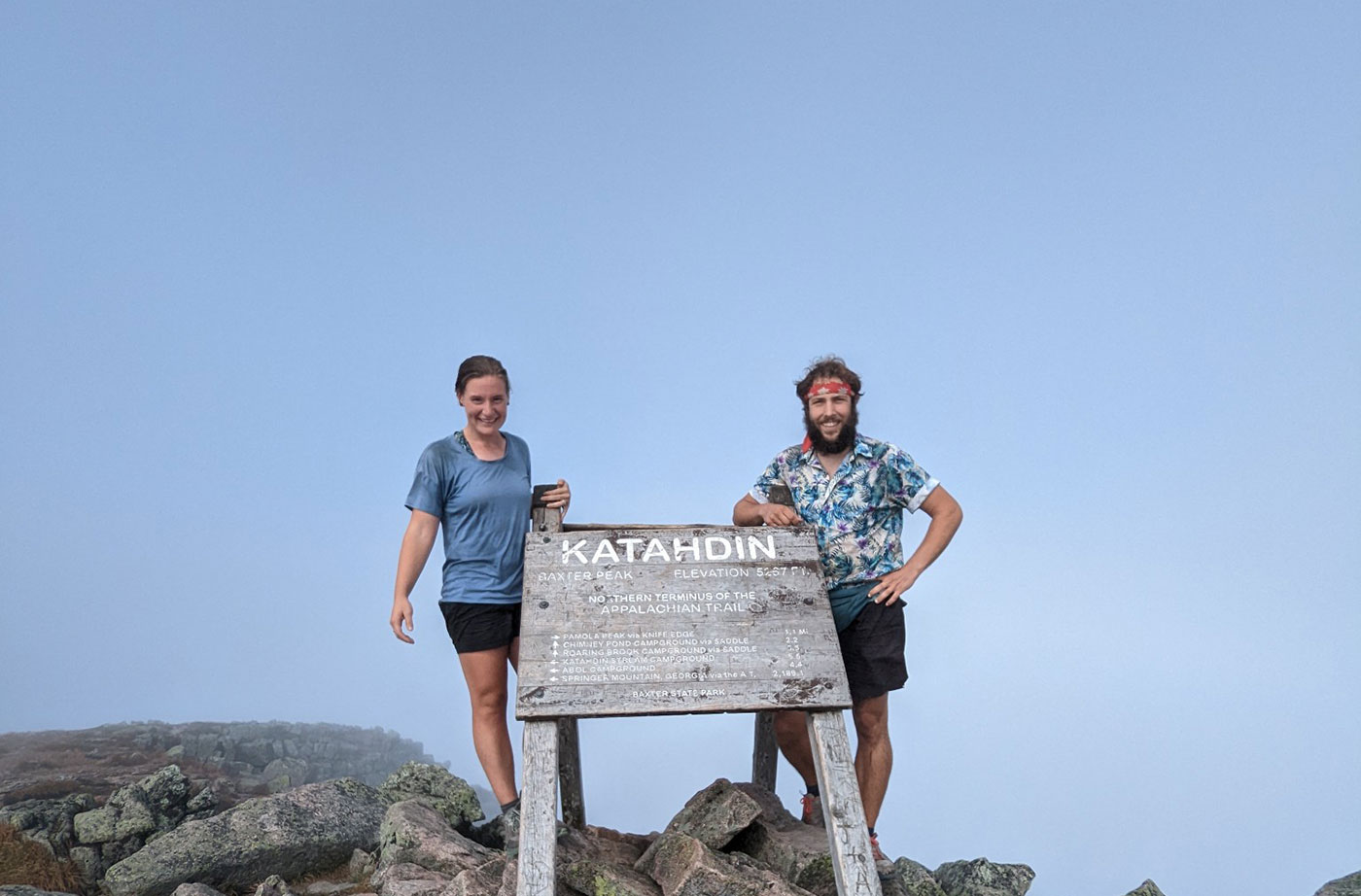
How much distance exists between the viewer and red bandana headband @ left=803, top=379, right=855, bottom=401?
561 cm

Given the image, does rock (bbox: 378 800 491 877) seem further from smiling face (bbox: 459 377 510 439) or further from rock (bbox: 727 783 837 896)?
smiling face (bbox: 459 377 510 439)

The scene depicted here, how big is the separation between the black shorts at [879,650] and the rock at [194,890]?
447cm

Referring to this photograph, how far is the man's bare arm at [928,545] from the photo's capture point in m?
5.48

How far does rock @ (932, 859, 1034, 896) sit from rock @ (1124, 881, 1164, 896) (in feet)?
2.29

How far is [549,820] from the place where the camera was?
14.1 feet

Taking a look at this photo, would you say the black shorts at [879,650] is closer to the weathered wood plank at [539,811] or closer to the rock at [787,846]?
the rock at [787,846]

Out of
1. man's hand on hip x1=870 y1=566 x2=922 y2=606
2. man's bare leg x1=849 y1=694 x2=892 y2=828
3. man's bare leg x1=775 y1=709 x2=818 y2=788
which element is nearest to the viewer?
man's hand on hip x1=870 y1=566 x2=922 y2=606

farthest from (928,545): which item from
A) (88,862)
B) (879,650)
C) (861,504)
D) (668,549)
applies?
(88,862)

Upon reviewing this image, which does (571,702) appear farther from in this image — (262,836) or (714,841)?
(262,836)

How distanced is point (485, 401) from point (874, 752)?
3.25 meters

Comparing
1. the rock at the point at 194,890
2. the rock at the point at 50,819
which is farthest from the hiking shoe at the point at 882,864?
the rock at the point at 50,819

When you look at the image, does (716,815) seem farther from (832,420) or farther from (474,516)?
(832,420)

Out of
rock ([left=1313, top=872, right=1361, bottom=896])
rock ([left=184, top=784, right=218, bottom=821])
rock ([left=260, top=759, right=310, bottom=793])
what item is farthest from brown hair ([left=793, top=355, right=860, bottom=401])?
rock ([left=260, top=759, right=310, bottom=793])

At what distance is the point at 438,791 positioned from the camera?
8.24 meters
